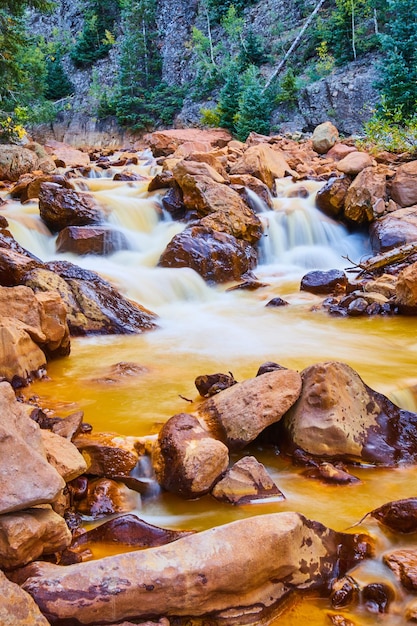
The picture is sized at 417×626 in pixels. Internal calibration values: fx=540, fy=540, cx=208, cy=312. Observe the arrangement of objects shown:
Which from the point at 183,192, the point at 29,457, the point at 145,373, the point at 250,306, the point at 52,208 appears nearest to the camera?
the point at 29,457

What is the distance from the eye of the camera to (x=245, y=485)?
3010 millimetres

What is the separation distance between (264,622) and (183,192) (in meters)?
10.1

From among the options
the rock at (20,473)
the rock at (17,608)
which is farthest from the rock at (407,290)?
the rock at (17,608)

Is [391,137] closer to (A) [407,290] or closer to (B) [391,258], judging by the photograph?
(B) [391,258]

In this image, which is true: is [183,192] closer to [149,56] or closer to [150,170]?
[150,170]

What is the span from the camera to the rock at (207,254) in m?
9.54

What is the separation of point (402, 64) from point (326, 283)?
14.2 m

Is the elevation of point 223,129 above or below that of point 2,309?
above

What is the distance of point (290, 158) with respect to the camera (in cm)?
1752

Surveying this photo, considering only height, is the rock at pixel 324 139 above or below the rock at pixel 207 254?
above

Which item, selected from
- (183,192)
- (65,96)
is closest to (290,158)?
(183,192)

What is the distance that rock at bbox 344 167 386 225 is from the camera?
11.5 m

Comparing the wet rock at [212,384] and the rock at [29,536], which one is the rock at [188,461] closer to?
the rock at [29,536]

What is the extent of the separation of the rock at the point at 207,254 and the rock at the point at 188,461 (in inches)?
249
